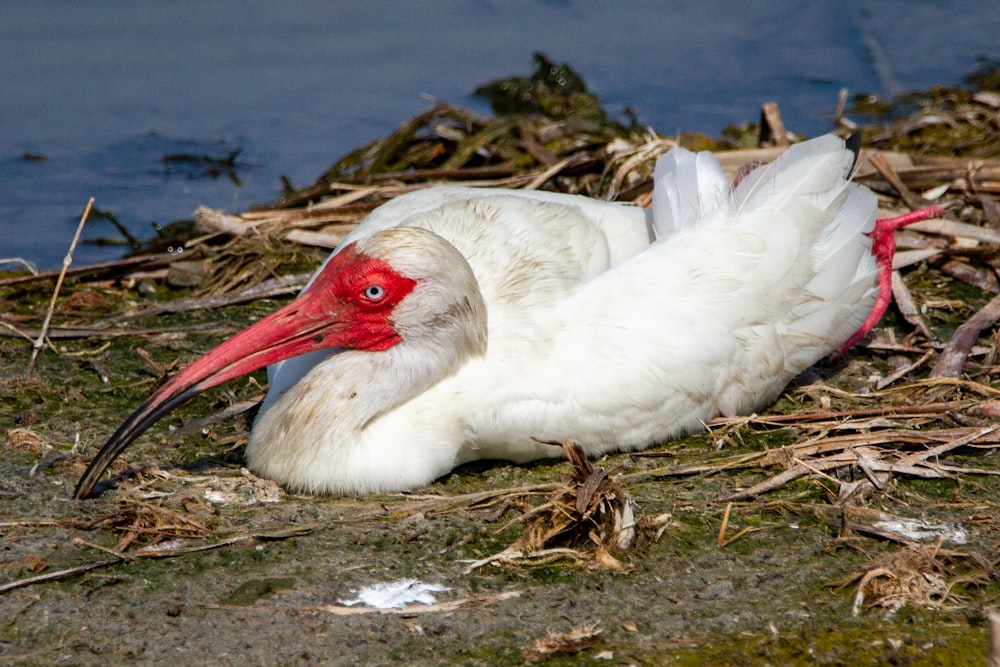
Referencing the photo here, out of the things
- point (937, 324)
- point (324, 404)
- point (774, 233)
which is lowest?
point (937, 324)

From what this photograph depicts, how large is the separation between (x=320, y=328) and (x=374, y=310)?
9.3 inches

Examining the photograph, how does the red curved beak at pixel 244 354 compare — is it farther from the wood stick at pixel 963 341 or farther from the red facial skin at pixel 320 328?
the wood stick at pixel 963 341

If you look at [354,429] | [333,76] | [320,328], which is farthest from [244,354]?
[333,76]

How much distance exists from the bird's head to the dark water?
4455 mm

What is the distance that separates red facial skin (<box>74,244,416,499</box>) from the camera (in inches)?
186

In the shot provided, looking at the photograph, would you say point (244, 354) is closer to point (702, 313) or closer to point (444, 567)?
point (444, 567)

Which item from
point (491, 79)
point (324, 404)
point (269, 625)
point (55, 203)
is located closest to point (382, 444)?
point (324, 404)

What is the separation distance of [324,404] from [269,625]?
4.39 feet

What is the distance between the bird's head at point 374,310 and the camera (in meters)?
4.81

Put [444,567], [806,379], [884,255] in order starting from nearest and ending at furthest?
[444,567] → [806,379] → [884,255]

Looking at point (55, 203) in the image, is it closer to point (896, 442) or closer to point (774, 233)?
point (774, 233)

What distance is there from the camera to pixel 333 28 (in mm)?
12781

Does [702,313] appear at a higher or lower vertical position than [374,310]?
lower

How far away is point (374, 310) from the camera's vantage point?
16.1 feet
